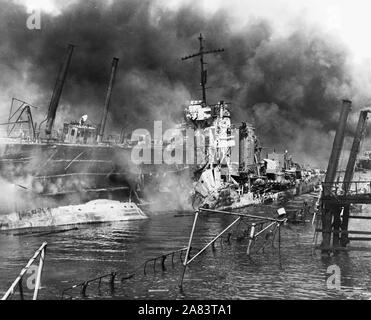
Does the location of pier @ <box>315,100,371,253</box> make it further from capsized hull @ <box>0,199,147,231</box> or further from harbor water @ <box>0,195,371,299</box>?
capsized hull @ <box>0,199,147,231</box>

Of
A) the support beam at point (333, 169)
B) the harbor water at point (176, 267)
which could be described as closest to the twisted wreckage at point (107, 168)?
the harbor water at point (176, 267)

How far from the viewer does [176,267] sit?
25297 mm

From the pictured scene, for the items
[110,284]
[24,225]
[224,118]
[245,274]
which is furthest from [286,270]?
[224,118]

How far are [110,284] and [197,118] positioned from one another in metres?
55.3

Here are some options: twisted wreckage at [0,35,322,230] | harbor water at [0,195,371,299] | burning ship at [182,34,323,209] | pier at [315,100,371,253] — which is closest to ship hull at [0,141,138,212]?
twisted wreckage at [0,35,322,230]

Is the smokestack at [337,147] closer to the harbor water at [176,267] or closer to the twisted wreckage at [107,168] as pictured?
the harbor water at [176,267]

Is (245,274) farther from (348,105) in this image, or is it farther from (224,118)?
(224,118)

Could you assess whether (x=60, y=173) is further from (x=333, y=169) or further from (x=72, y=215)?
(x=333, y=169)

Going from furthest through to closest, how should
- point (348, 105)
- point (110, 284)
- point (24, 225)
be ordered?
point (24, 225) → point (348, 105) → point (110, 284)

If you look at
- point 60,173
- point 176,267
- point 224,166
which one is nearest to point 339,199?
point 176,267

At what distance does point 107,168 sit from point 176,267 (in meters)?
27.7

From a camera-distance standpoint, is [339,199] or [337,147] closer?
[339,199]

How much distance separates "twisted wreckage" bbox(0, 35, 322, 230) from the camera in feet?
138
